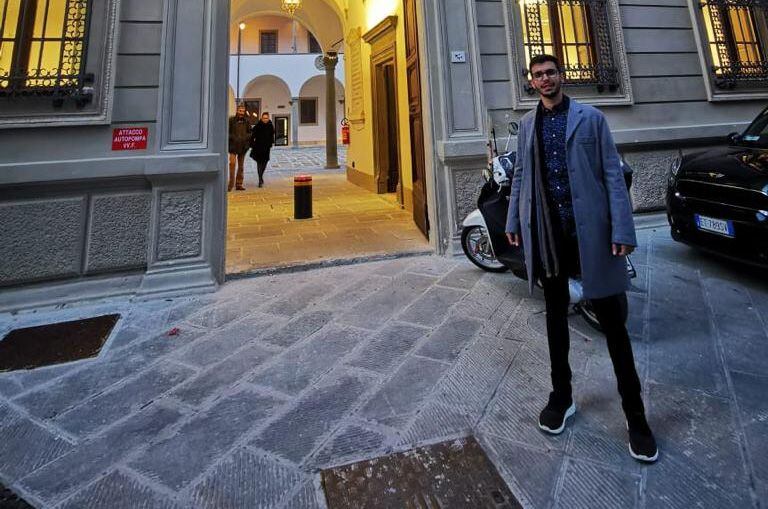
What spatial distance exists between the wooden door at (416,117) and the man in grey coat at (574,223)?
11.5 ft

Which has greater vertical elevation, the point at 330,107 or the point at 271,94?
the point at 271,94

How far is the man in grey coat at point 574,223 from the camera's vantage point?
5.91 ft

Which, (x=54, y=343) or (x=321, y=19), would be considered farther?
(x=321, y=19)

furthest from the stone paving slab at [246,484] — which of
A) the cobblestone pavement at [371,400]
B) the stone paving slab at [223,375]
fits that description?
the stone paving slab at [223,375]

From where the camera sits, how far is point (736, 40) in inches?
247

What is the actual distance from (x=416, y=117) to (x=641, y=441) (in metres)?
4.98

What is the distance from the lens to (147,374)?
2660 mm

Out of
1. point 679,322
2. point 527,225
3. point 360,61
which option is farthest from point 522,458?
point 360,61

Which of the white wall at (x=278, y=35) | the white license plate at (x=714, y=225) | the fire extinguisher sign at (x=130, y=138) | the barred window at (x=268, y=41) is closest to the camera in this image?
the white license plate at (x=714, y=225)

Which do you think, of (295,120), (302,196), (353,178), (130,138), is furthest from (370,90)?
(295,120)

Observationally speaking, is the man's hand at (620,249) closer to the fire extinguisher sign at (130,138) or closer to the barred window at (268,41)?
the fire extinguisher sign at (130,138)

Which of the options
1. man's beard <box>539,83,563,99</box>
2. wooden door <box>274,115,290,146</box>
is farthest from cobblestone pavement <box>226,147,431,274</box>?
wooden door <box>274,115,290,146</box>

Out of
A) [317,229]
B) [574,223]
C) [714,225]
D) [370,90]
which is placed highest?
[370,90]

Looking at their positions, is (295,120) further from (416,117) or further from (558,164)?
(558,164)
